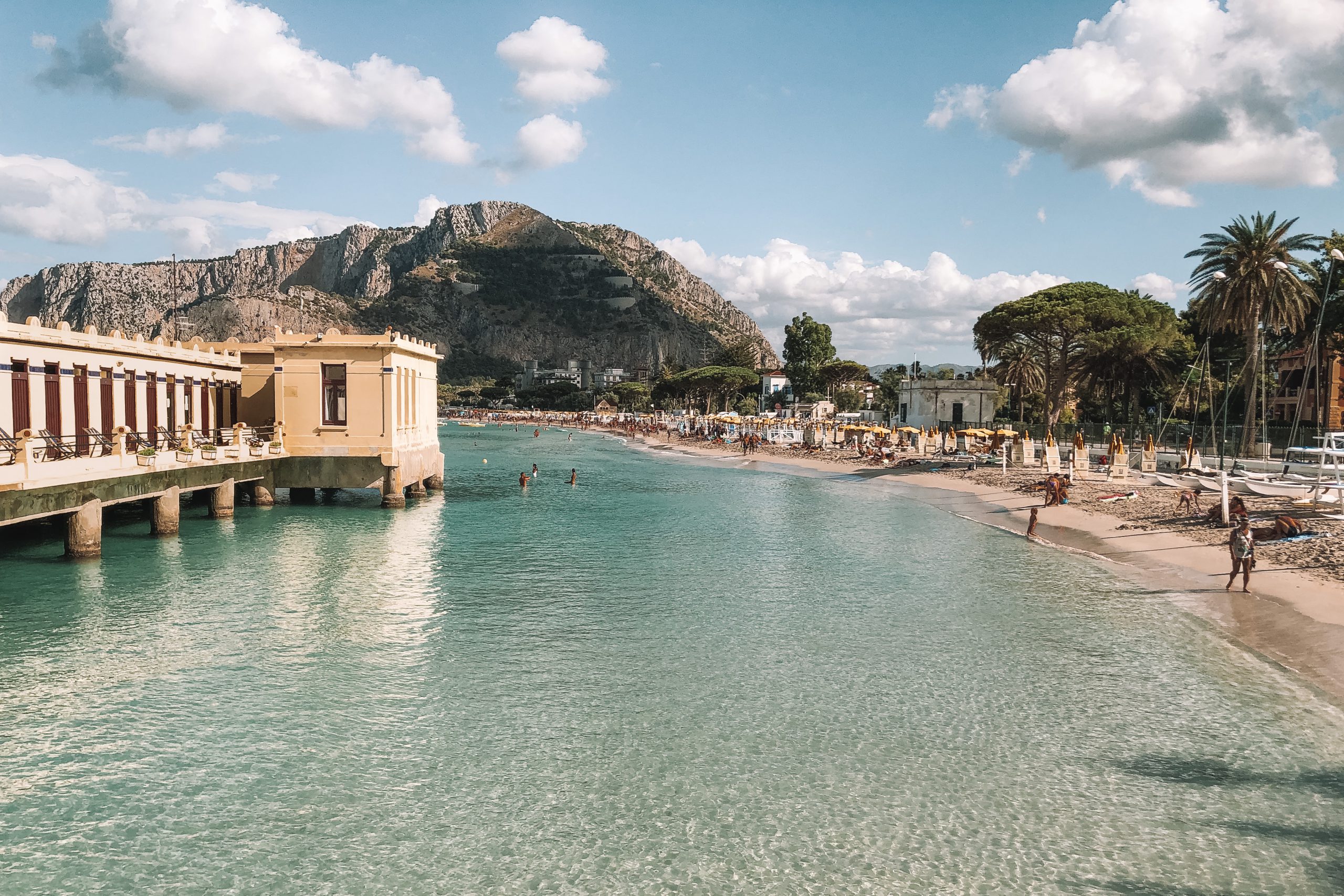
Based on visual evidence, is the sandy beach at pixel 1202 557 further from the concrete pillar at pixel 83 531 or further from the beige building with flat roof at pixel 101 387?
the concrete pillar at pixel 83 531

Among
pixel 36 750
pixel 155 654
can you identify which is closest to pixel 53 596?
pixel 155 654

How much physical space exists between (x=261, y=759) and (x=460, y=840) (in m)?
4.20

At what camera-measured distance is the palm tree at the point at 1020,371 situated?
84000 millimetres

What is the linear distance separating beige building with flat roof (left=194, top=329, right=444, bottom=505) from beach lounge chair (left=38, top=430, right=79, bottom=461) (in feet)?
36.2

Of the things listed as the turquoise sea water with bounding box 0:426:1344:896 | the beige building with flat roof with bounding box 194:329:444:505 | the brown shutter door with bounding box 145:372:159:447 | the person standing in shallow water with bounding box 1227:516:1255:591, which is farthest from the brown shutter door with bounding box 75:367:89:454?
the person standing in shallow water with bounding box 1227:516:1255:591

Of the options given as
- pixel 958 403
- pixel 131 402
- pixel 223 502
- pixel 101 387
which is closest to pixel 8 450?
pixel 101 387

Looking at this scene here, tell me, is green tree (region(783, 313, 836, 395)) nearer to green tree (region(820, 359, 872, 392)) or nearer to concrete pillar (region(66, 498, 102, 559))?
green tree (region(820, 359, 872, 392))

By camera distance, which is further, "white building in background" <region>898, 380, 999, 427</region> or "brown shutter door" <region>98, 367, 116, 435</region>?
"white building in background" <region>898, 380, 999, 427</region>

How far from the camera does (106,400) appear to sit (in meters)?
31.7

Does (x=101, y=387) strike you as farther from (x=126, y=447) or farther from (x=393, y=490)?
(x=393, y=490)

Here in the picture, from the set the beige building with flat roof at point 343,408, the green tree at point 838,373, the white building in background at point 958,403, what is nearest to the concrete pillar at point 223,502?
the beige building with flat roof at point 343,408

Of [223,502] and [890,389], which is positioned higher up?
[890,389]

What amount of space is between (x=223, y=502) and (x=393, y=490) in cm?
738

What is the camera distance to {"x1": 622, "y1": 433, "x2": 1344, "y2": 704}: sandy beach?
18188mm
